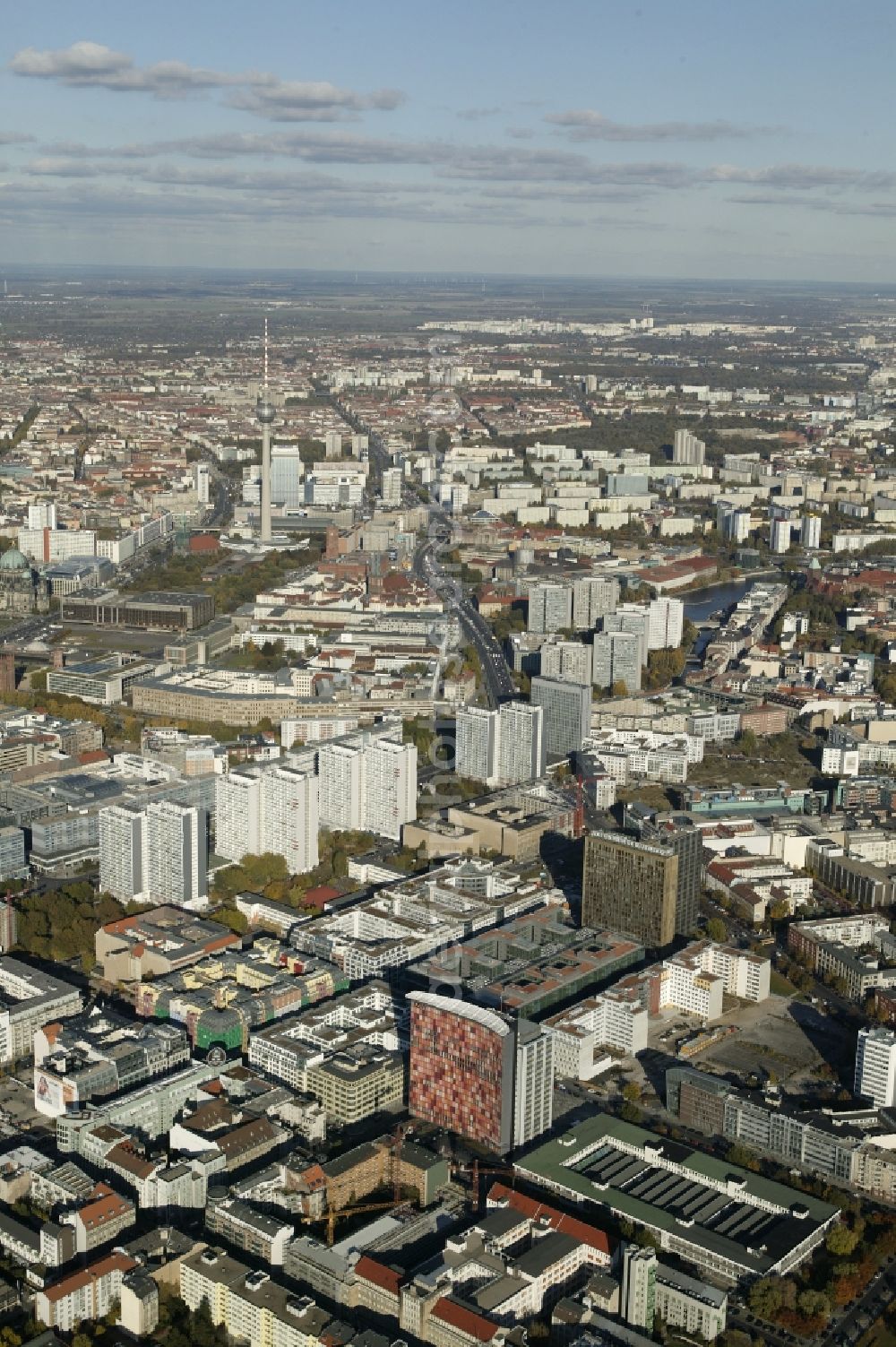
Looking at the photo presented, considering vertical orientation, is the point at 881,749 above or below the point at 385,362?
below

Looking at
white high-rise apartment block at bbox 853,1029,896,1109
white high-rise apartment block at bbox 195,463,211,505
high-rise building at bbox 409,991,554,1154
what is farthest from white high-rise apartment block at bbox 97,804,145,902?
white high-rise apartment block at bbox 195,463,211,505

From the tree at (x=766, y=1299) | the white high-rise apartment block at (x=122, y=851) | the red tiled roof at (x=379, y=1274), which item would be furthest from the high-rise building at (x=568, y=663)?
the red tiled roof at (x=379, y=1274)

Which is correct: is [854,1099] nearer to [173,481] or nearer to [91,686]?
[91,686]

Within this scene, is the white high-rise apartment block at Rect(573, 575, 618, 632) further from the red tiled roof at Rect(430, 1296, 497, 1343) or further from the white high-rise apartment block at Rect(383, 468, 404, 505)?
the red tiled roof at Rect(430, 1296, 497, 1343)

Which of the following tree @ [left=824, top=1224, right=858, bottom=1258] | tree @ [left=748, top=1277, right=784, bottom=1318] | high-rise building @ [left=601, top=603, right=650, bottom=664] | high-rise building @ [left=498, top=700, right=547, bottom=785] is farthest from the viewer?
high-rise building @ [left=601, top=603, right=650, bottom=664]

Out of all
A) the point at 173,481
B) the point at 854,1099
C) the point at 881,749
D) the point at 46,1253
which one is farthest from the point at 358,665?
the point at 173,481

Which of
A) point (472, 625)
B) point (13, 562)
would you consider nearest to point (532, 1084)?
point (472, 625)

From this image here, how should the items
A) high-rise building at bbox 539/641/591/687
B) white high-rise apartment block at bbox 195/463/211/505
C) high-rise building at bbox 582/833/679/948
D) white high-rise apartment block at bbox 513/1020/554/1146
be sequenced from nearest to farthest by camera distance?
white high-rise apartment block at bbox 513/1020/554/1146
high-rise building at bbox 582/833/679/948
high-rise building at bbox 539/641/591/687
white high-rise apartment block at bbox 195/463/211/505

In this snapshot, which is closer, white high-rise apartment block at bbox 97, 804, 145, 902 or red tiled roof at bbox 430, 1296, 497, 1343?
red tiled roof at bbox 430, 1296, 497, 1343
